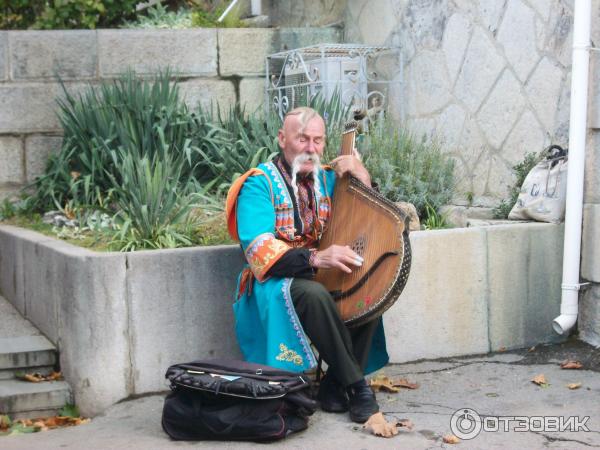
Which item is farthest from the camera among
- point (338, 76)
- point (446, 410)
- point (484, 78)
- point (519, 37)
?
point (338, 76)

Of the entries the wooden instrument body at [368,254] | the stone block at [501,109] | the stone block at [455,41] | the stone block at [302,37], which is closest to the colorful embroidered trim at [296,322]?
the wooden instrument body at [368,254]

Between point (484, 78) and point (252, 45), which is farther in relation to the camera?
point (252, 45)

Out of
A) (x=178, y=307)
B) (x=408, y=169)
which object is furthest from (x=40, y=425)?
(x=408, y=169)

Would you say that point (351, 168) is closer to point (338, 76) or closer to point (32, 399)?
point (32, 399)

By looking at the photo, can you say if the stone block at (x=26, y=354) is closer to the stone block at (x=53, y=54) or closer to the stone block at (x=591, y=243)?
the stone block at (x=53, y=54)

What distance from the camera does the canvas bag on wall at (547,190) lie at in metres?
5.71

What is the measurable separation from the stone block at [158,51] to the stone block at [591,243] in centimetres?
366

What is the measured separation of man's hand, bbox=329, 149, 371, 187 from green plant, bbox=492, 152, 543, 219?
1.62 metres

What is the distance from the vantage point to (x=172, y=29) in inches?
315

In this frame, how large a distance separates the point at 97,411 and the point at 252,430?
113cm

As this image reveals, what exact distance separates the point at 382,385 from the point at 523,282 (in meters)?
1.24

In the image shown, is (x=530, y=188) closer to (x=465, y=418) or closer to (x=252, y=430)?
(x=465, y=418)

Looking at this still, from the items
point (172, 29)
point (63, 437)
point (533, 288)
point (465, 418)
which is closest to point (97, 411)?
point (63, 437)

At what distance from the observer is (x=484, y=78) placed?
259 inches
